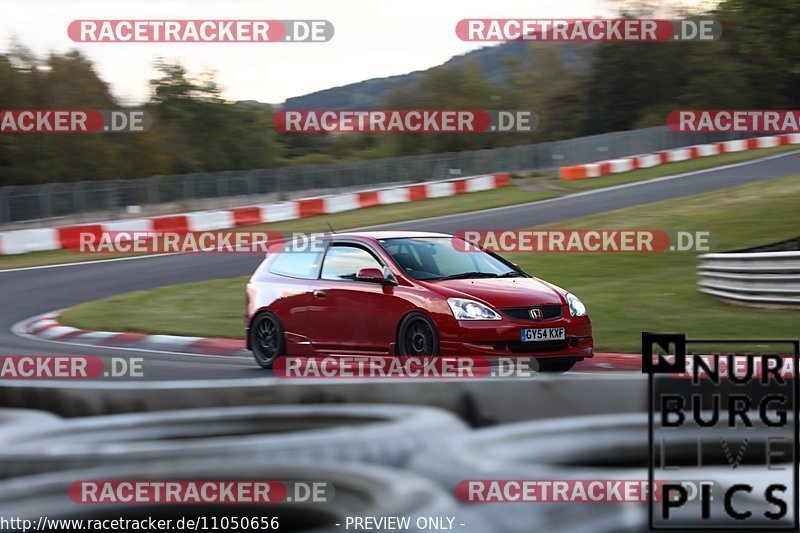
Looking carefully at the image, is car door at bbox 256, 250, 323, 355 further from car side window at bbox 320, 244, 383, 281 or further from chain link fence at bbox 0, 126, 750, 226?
chain link fence at bbox 0, 126, 750, 226

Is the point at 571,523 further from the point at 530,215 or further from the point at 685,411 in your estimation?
the point at 530,215

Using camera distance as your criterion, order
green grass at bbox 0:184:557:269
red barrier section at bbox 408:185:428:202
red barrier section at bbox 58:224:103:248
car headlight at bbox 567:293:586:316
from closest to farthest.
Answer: car headlight at bbox 567:293:586:316 → green grass at bbox 0:184:557:269 → red barrier section at bbox 58:224:103:248 → red barrier section at bbox 408:185:428:202

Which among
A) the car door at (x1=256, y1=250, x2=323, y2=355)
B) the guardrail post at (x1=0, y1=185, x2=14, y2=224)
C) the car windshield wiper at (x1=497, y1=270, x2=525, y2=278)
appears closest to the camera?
the car windshield wiper at (x1=497, y1=270, x2=525, y2=278)

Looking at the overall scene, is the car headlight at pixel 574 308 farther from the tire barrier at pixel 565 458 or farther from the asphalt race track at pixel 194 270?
the tire barrier at pixel 565 458

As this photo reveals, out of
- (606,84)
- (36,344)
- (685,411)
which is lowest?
(36,344)

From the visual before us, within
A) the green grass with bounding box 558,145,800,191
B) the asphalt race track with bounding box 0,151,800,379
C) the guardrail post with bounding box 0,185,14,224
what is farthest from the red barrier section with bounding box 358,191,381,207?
the guardrail post with bounding box 0,185,14,224

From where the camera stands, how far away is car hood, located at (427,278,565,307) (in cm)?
999

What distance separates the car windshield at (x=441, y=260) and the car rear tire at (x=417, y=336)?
47 cm

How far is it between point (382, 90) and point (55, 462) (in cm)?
7774

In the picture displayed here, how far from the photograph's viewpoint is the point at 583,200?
30438 millimetres

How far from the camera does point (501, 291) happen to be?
33.2ft

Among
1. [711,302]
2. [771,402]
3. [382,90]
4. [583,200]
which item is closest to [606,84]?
[382,90]

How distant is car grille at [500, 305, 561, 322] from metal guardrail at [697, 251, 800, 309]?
4.17 metres

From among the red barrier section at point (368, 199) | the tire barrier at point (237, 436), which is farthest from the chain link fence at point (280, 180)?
the tire barrier at point (237, 436)
